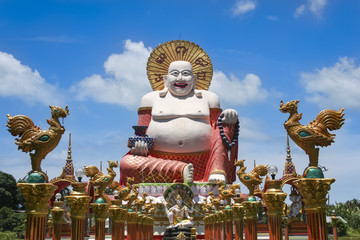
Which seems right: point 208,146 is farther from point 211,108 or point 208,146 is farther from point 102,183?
point 102,183

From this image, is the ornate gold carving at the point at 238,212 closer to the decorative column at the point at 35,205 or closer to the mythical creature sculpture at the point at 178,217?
the mythical creature sculpture at the point at 178,217

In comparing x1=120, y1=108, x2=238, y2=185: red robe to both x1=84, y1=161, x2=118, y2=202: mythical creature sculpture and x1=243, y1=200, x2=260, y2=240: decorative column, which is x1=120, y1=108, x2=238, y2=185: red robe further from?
x1=84, y1=161, x2=118, y2=202: mythical creature sculpture

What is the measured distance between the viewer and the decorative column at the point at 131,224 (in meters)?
15.8

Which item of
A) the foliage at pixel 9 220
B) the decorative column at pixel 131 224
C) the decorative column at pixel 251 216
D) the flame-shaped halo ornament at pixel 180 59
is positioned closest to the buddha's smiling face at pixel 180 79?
the flame-shaped halo ornament at pixel 180 59

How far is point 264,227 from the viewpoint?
72.7 ft

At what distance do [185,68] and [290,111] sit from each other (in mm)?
15956

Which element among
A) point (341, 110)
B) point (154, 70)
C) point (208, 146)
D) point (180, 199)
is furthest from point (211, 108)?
point (341, 110)

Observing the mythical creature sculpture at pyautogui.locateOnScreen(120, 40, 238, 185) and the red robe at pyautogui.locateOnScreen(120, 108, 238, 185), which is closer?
the red robe at pyautogui.locateOnScreen(120, 108, 238, 185)

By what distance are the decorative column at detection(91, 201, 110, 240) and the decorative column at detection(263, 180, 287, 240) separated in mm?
3908

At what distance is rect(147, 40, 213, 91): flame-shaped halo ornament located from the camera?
86.5 feet

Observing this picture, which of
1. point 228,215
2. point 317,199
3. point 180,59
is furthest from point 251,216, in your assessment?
point 180,59

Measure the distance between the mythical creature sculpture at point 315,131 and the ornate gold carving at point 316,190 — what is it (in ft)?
1.82

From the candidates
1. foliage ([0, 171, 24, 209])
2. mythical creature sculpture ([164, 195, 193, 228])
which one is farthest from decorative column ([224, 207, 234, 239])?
foliage ([0, 171, 24, 209])

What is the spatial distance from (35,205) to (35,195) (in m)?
0.19
